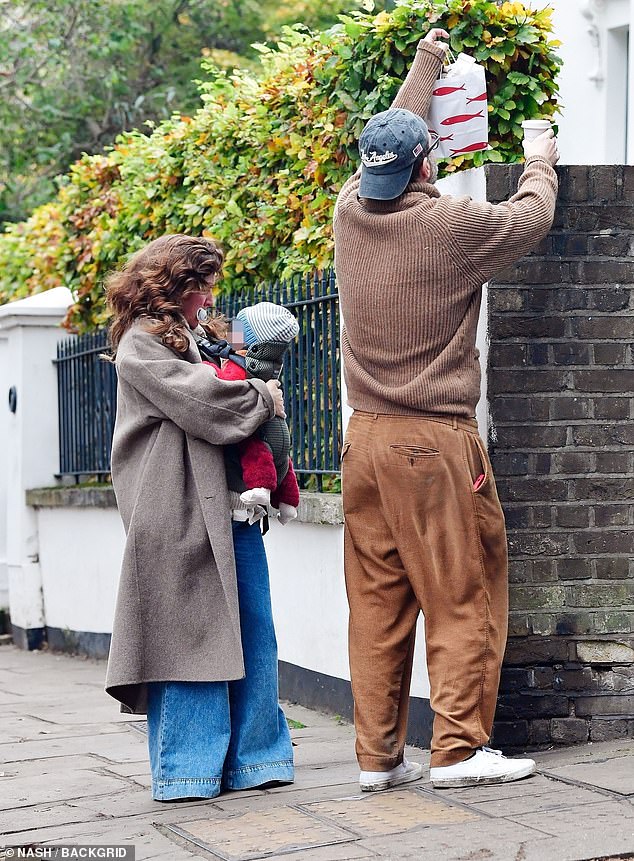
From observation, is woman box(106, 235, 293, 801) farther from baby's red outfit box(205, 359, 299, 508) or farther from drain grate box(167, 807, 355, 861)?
drain grate box(167, 807, 355, 861)

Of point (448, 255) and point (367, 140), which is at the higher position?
point (367, 140)

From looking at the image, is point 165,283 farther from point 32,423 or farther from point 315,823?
point 32,423

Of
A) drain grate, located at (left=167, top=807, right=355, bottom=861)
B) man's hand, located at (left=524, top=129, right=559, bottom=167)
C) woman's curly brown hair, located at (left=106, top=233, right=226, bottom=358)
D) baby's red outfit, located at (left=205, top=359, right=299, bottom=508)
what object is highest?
man's hand, located at (left=524, top=129, right=559, bottom=167)

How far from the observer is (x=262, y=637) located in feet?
14.8

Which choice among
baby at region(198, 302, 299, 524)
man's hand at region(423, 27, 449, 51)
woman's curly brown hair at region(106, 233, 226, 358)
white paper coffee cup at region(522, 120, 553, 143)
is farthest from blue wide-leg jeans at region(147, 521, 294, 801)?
man's hand at region(423, 27, 449, 51)

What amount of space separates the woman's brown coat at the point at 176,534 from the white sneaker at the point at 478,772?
75 centimetres

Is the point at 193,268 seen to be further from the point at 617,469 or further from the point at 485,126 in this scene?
the point at 617,469

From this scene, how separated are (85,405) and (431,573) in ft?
17.3

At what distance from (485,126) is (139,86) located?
14405mm

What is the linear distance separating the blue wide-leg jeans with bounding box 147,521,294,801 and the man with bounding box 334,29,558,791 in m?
0.40

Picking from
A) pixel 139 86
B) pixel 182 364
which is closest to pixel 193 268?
pixel 182 364

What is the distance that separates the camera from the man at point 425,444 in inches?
159

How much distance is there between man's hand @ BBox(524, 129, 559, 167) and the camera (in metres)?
4.28

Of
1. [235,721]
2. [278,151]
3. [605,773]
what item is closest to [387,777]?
[235,721]
